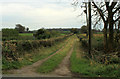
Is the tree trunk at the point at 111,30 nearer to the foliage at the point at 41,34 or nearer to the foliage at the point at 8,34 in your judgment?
the foliage at the point at 8,34

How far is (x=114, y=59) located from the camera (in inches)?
444

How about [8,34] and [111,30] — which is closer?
[111,30]

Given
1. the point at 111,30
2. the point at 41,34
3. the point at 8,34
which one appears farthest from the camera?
the point at 41,34

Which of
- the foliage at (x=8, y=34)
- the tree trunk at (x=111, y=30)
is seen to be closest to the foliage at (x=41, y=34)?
the foliage at (x=8, y=34)

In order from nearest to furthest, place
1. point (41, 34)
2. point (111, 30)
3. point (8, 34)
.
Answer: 1. point (111, 30)
2. point (8, 34)
3. point (41, 34)

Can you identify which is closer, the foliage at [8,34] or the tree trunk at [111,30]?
the tree trunk at [111,30]

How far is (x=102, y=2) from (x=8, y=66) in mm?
11342

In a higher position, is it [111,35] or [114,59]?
[111,35]

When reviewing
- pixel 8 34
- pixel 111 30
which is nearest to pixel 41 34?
pixel 8 34

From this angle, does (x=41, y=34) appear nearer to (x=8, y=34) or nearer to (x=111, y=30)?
(x=8, y=34)

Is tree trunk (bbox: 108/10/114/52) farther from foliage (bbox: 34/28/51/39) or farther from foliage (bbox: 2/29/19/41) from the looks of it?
foliage (bbox: 34/28/51/39)

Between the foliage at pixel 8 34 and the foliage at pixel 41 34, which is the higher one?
the foliage at pixel 41 34

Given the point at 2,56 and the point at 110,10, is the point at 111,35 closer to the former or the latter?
the point at 110,10

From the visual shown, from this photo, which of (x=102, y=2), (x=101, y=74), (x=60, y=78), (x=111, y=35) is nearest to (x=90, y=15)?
(x=102, y=2)
